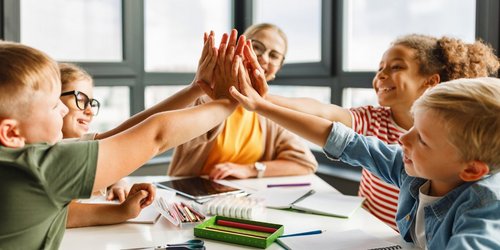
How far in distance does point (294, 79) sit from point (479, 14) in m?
1.42

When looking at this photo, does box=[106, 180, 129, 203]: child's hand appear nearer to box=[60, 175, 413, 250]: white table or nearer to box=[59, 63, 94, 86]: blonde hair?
box=[60, 175, 413, 250]: white table

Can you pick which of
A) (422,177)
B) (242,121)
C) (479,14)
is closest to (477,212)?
(422,177)

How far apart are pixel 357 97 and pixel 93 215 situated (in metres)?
2.08

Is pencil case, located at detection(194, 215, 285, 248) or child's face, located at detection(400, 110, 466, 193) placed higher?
child's face, located at detection(400, 110, 466, 193)

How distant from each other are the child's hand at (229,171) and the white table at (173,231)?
18.7 inches

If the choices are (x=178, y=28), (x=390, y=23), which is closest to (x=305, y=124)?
(x=390, y=23)

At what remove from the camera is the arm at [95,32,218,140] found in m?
1.69

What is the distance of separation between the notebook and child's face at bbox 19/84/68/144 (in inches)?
24.3

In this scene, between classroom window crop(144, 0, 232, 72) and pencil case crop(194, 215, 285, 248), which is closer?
pencil case crop(194, 215, 285, 248)

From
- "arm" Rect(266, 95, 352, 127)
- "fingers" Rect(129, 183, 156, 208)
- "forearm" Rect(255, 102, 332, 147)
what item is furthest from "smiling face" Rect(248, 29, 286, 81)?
"fingers" Rect(129, 183, 156, 208)

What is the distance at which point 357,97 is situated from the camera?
311 centimetres

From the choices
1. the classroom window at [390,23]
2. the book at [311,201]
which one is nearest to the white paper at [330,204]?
the book at [311,201]

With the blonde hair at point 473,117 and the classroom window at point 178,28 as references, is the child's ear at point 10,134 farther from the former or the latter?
the classroom window at point 178,28

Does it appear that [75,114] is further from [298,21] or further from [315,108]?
[298,21]
